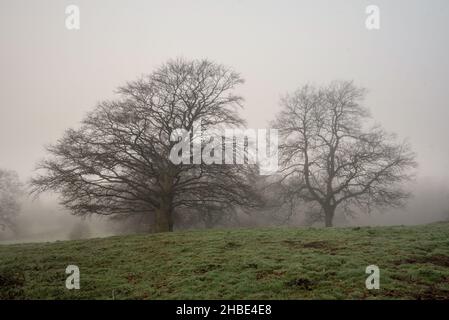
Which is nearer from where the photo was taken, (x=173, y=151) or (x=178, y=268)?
(x=178, y=268)

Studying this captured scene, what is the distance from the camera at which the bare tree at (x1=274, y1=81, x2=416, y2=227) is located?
110ft

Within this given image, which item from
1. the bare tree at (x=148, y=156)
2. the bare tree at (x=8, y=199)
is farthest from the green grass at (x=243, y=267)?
the bare tree at (x=8, y=199)

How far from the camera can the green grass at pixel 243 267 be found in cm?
1066

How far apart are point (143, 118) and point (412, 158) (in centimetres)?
2420

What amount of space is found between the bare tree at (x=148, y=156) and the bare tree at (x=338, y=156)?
1008 cm

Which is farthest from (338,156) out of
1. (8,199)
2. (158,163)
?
(8,199)

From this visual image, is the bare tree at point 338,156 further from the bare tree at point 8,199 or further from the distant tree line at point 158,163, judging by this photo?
the bare tree at point 8,199

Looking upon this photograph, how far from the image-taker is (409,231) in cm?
1986

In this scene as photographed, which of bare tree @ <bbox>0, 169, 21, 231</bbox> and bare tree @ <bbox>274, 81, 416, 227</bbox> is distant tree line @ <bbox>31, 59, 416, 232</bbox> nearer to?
bare tree @ <bbox>274, 81, 416, 227</bbox>

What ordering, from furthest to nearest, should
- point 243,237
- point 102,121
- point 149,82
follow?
point 149,82 < point 102,121 < point 243,237

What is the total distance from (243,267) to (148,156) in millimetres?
14318

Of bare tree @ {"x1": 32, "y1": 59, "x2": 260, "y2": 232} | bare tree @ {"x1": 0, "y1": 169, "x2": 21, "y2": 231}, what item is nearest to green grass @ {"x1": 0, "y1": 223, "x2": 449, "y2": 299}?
bare tree @ {"x1": 32, "y1": 59, "x2": 260, "y2": 232}
